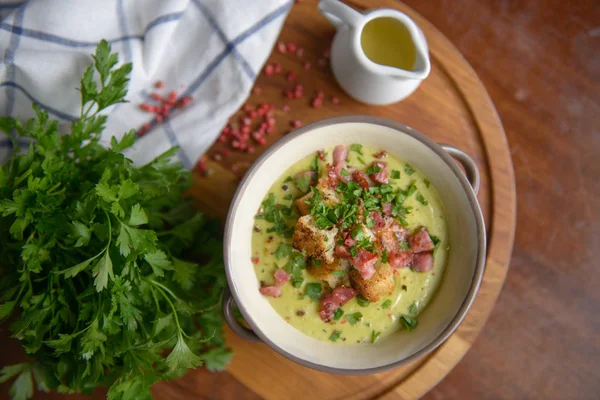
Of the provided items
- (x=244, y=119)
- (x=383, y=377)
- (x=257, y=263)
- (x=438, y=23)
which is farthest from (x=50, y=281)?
(x=438, y=23)

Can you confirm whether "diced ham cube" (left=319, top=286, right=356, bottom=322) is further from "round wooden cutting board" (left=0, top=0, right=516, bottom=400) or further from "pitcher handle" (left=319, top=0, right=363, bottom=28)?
"pitcher handle" (left=319, top=0, right=363, bottom=28)

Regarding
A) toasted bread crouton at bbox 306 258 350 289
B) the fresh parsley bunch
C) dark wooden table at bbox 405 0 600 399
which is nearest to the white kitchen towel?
the fresh parsley bunch

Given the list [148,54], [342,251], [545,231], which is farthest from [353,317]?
[148,54]

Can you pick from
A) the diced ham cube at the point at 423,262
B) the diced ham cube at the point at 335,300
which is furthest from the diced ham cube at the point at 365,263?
the diced ham cube at the point at 423,262

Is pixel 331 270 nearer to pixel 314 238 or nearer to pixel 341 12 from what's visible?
pixel 314 238

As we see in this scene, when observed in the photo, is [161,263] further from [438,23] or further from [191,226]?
[438,23]

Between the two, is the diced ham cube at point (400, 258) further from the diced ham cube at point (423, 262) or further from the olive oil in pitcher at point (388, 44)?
the olive oil in pitcher at point (388, 44)
